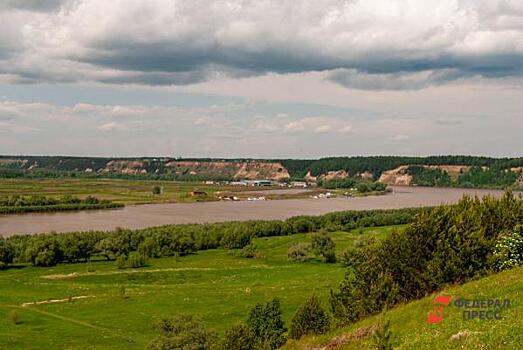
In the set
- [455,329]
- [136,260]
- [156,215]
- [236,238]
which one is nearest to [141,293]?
[136,260]

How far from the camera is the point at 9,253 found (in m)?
87.9

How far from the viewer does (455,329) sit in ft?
58.6

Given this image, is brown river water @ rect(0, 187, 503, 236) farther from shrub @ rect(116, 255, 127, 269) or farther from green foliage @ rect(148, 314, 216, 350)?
green foliage @ rect(148, 314, 216, 350)

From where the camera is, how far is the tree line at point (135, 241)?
8894cm

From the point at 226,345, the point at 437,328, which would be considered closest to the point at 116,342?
the point at 226,345

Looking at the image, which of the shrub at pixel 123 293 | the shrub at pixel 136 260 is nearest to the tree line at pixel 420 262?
the shrub at pixel 123 293

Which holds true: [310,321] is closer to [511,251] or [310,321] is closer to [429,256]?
[429,256]

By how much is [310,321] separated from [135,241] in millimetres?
71020

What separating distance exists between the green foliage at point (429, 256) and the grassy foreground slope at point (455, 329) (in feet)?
21.6

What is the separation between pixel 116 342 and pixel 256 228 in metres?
68.6

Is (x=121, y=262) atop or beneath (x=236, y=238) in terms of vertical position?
beneath

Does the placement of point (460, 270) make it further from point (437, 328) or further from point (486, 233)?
point (437, 328)

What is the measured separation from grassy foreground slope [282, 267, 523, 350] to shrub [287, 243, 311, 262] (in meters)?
68.5

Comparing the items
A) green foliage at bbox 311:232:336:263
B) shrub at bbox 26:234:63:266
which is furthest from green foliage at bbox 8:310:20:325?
green foliage at bbox 311:232:336:263
